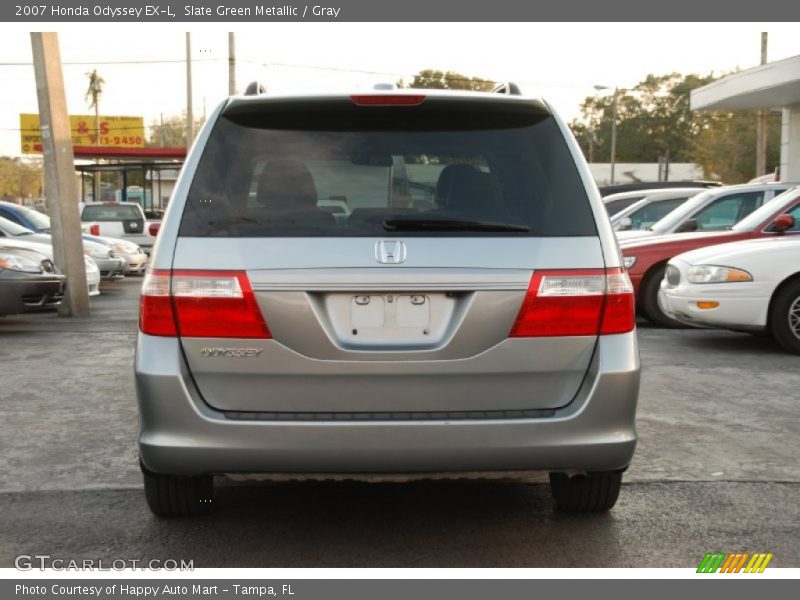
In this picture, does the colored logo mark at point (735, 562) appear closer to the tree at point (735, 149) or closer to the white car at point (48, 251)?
the white car at point (48, 251)

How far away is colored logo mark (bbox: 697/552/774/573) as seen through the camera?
12.4 ft

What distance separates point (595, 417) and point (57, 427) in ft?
12.3

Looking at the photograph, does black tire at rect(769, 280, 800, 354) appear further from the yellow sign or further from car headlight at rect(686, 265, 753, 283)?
the yellow sign

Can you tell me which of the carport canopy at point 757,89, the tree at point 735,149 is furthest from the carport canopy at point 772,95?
the tree at point 735,149

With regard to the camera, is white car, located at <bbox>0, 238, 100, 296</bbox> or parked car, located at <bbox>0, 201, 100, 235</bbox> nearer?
white car, located at <bbox>0, 238, 100, 296</bbox>

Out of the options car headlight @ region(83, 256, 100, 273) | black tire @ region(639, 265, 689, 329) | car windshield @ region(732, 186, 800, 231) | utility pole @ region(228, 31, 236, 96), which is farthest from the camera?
utility pole @ region(228, 31, 236, 96)

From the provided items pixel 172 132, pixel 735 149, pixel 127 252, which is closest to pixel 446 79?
pixel 735 149

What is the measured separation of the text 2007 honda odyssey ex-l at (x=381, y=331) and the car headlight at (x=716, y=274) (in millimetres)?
5480

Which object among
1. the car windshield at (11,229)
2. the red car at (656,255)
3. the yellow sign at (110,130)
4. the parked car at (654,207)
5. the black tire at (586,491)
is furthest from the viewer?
the yellow sign at (110,130)

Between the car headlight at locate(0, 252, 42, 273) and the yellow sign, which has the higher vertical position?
the yellow sign

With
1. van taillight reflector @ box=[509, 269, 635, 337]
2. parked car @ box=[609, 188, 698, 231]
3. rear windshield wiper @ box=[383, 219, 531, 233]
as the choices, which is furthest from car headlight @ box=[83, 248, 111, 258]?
van taillight reflector @ box=[509, 269, 635, 337]

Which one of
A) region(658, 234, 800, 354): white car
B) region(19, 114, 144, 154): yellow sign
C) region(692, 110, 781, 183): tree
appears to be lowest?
region(658, 234, 800, 354): white car

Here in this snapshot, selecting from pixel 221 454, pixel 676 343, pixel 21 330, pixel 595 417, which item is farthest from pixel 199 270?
pixel 21 330

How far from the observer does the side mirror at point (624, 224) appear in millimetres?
13789
